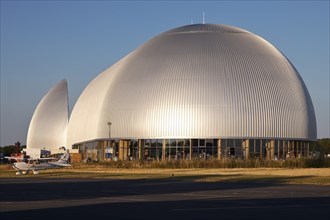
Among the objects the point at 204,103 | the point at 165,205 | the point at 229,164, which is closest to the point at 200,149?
the point at 204,103

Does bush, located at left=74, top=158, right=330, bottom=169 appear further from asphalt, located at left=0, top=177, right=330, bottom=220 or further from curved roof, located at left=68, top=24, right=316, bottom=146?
asphalt, located at left=0, top=177, right=330, bottom=220

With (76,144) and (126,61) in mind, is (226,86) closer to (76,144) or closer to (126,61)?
(126,61)

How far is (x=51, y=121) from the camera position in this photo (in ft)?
390

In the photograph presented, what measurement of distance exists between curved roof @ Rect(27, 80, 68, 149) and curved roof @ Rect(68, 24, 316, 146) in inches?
1052

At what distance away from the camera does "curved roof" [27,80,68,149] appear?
116188mm

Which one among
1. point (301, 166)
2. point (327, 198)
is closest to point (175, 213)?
point (327, 198)

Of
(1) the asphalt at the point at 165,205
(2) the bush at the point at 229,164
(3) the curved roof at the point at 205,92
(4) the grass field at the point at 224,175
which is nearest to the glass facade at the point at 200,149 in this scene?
(3) the curved roof at the point at 205,92

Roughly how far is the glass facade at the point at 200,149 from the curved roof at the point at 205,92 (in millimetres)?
963

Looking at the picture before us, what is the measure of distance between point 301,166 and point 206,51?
2477 centimetres

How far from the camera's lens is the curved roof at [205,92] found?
79.1m

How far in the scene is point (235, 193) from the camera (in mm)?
28578

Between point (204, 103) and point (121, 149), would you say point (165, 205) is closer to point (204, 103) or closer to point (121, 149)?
point (204, 103)

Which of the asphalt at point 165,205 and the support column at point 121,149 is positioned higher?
the support column at point 121,149

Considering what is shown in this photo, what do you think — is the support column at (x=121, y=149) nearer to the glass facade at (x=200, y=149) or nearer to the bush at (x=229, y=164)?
the glass facade at (x=200, y=149)
